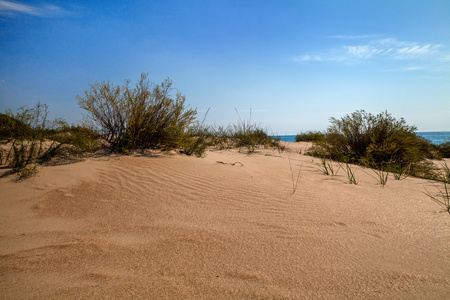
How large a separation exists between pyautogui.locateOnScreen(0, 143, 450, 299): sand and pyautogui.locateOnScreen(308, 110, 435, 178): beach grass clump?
2.85 meters

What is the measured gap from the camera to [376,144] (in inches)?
285

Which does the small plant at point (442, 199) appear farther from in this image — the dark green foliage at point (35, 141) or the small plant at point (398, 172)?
the dark green foliage at point (35, 141)

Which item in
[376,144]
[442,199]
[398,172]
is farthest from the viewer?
→ [376,144]

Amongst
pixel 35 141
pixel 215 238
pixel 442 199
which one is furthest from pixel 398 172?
pixel 35 141

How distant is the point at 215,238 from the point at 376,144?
6801mm

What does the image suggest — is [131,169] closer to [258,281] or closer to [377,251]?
[258,281]

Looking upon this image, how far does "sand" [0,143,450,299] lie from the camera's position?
5.46 ft

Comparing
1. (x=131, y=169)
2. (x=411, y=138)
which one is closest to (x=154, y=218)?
(x=131, y=169)

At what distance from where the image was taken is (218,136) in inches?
431

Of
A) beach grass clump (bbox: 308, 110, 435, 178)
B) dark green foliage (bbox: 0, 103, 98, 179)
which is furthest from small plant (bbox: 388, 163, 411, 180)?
dark green foliage (bbox: 0, 103, 98, 179)

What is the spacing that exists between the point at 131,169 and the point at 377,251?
400cm

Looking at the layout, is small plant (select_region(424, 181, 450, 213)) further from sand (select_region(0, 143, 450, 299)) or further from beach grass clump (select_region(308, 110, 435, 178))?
beach grass clump (select_region(308, 110, 435, 178))

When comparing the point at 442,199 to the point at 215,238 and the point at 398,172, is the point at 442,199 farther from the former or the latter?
the point at 215,238

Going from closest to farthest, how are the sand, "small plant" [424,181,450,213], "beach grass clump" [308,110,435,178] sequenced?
the sand → "small plant" [424,181,450,213] → "beach grass clump" [308,110,435,178]
